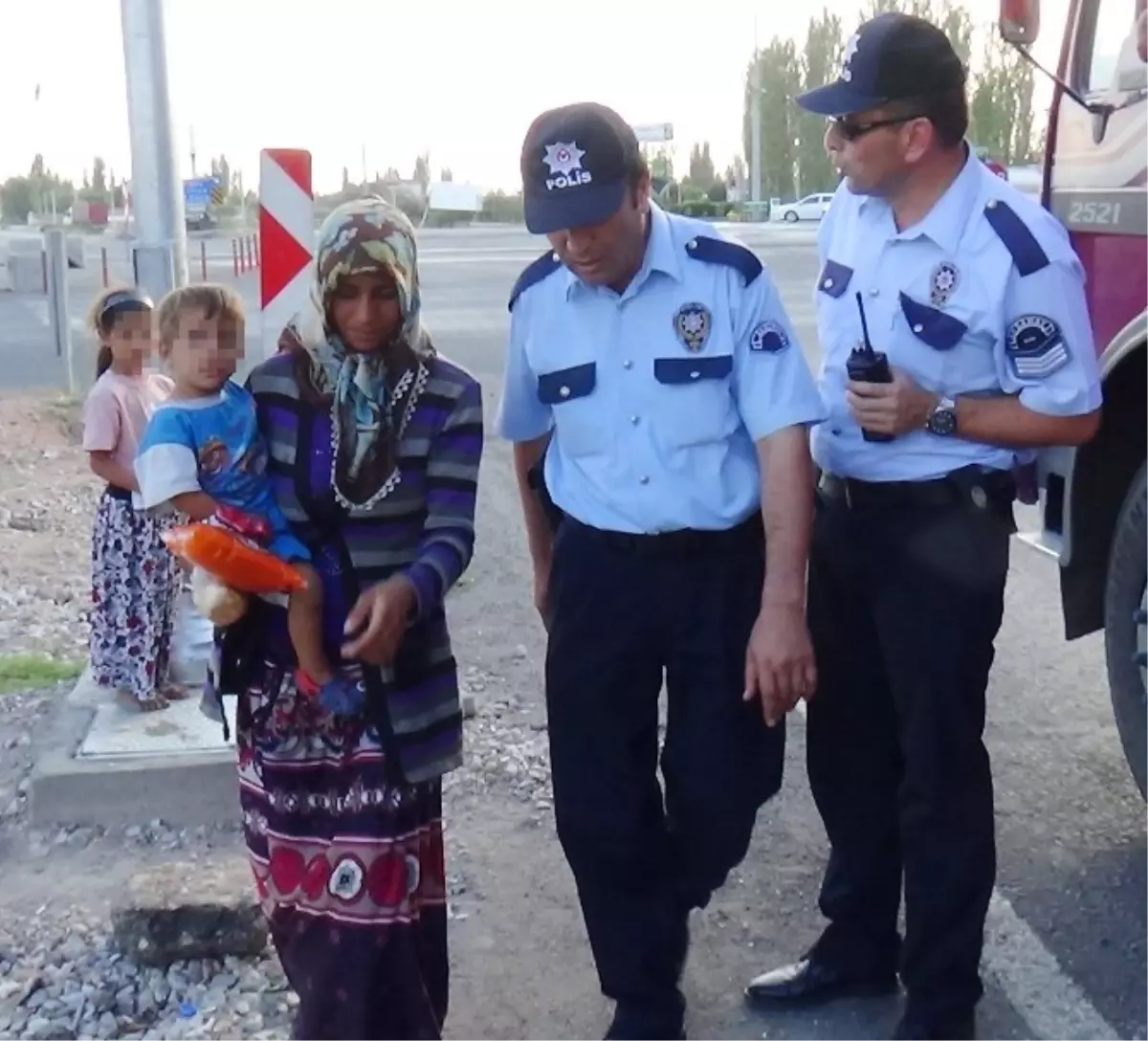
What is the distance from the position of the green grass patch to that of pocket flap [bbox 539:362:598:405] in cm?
311

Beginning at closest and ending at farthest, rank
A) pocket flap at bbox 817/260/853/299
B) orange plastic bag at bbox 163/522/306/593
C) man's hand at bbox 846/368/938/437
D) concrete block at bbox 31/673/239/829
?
orange plastic bag at bbox 163/522/306/593, man's hand at bbox 846/368/938/437, pocket flap at bbox 817/260/853/299, concrete block at bbox 31/673/239/829

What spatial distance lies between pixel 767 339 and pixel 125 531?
2682 millimetres

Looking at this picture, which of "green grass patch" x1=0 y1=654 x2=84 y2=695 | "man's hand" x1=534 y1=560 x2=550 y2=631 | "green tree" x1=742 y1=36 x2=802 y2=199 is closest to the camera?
"man's hand" x1=534 y1=560 x2=550 y2=631

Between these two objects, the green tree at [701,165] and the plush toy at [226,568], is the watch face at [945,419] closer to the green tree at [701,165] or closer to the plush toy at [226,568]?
the plush toy at [226,568]

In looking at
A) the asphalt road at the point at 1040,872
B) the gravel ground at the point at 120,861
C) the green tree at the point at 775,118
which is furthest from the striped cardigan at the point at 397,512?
the green tree at the point at 775,118

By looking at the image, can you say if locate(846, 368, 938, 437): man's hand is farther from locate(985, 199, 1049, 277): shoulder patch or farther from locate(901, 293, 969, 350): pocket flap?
locate(985, 199, 1049, 277): shoulder patch

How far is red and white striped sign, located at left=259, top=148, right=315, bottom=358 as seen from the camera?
15.4ft

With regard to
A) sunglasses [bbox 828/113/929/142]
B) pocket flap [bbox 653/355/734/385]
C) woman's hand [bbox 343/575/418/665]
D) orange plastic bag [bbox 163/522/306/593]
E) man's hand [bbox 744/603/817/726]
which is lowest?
man's hand [bbox 744/603/817/726]

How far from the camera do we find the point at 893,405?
2.73 metres

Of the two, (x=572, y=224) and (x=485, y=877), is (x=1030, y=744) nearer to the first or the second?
(x=485, y=877)

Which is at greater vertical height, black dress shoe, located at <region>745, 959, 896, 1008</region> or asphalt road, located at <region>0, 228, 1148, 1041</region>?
black dress shoe, located at <region>745, 959, 896, 1008</region>

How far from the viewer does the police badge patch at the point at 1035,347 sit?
273cm

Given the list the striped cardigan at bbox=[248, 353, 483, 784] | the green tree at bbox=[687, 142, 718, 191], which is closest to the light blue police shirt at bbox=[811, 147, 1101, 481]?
the striped cardigan at bbox=[248, 353, 483, 784]

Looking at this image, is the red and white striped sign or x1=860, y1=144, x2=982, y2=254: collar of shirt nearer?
x1=860, y1=144, x2=982, y2=254: collar of shirt
